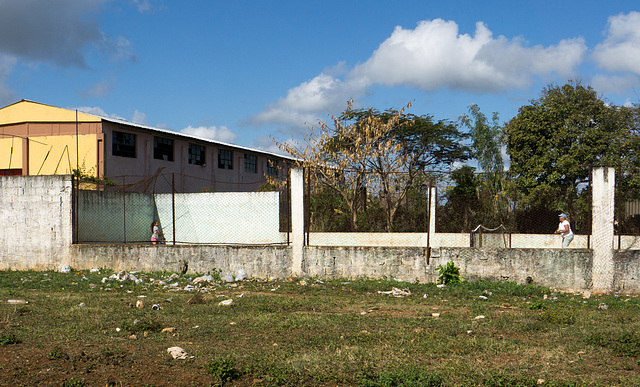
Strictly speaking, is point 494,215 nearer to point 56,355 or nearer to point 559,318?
point 559,318

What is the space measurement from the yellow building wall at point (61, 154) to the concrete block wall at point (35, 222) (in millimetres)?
8063

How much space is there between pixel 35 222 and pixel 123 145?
425 inches

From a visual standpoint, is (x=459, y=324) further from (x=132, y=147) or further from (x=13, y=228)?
(x=132, y=147)

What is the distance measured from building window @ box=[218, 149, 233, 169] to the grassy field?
22778 mm

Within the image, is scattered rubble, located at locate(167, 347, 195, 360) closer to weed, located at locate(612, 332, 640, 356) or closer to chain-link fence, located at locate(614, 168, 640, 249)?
weed, located at locate(612, 332, 640, 356)

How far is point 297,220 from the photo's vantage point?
1322 cm

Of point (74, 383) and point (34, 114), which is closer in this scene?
point (74, 383)

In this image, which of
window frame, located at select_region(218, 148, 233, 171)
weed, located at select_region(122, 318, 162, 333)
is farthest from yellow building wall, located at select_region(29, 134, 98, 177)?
weed, located at select_region(122, 318, 162, 333)

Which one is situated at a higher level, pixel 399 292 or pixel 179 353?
pixel 179 353

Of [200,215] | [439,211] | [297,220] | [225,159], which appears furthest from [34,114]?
[439,211]

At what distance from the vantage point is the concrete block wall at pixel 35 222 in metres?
16.0

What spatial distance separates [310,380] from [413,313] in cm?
396

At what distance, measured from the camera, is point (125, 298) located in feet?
33.9

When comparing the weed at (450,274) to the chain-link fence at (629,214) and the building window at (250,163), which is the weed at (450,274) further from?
the building window at (250,163)
